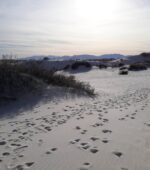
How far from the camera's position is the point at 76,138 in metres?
6.43

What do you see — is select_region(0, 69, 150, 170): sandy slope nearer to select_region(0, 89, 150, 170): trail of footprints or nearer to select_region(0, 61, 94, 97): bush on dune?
select_region(0, 89, 150, 170): trail of footprints

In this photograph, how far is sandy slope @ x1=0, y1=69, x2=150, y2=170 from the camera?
4.91 meters

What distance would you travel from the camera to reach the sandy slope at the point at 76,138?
16.1 feet

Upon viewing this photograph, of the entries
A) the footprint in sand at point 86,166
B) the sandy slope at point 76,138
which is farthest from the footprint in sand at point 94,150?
the footprint in sand at point 86,166

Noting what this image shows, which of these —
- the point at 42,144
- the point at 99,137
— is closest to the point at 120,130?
the point at 99,137

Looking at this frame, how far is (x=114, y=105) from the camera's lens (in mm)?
10875

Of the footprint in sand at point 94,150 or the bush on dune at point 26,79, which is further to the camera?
the bush on dune at point 26,79

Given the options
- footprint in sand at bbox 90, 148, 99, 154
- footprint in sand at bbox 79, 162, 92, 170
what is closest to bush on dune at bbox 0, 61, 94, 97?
footprint in sand at bbox 90, 148, 99, 154

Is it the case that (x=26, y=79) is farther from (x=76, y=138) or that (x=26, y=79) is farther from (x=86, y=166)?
(x=86, y=166)

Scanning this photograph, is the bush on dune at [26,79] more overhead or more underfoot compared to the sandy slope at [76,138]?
more overhead

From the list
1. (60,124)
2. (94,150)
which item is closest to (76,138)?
(94,150)

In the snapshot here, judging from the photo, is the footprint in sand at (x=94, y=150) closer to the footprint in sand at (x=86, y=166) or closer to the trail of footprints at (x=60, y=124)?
the trail of footprints at (x=60, y=124)

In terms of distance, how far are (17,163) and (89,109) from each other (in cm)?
531

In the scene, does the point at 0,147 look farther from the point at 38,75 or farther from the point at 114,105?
the point at 38,75
